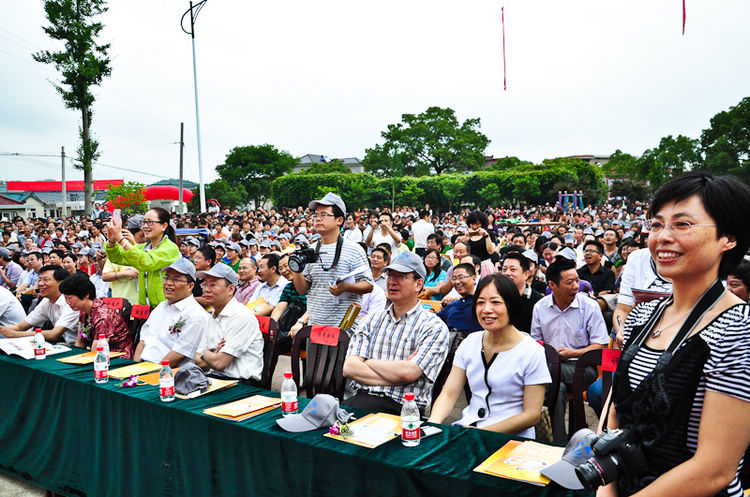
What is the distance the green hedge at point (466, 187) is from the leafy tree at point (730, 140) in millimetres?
7733

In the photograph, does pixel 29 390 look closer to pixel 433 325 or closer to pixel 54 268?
pixel 54 268

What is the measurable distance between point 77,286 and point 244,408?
2.67 m

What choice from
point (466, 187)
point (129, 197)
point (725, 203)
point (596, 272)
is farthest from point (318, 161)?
point (725, 203)

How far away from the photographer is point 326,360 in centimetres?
357

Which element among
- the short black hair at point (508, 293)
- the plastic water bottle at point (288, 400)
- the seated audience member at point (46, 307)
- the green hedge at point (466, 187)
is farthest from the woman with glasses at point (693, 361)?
the green hedge at point (466, 187)

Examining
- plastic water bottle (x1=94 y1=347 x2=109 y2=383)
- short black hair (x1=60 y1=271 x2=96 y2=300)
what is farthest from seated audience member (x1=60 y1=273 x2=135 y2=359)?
plastic water bottle (x1=94 y1=347 x2=109 y2=383)

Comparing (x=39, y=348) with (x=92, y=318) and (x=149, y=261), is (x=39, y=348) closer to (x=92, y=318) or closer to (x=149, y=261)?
(x=92, y=318)

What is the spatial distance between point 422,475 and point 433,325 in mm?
1318

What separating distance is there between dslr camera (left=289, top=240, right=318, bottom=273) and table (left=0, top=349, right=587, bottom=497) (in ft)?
3.62

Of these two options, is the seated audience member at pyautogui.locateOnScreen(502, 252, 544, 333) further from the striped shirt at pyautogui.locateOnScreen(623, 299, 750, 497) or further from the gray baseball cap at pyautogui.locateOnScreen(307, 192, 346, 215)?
the striped shirt at pyautogui.locateOnScreen(623, 299, 750, 497)

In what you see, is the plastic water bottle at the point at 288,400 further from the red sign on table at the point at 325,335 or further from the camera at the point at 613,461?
the camera at the point at 613,461

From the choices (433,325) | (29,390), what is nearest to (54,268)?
(29,390)

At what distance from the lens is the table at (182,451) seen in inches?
75.6

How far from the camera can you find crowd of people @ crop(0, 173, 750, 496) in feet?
3.97
